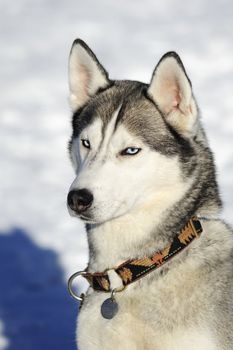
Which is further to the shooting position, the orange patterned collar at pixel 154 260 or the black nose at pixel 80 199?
the orange patterned collar at pixel 154 260

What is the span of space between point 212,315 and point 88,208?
855 millimetres

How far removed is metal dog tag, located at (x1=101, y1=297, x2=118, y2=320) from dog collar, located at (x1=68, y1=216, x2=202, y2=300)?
0.10 meters

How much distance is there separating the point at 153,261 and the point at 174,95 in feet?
3.10

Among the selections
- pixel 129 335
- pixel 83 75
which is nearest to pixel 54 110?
pixel 83 75

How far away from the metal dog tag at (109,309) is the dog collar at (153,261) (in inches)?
4.0

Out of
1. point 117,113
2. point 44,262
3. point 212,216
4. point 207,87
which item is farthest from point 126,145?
point 207,87

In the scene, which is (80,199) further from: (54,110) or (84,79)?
(54,110)

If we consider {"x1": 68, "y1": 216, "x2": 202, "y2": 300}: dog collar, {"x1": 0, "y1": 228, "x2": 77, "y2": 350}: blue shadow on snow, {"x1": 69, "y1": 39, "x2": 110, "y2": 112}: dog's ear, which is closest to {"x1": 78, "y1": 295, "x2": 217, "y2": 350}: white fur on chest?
{"x1": 68, "y1": 216, "x2": 202, "y2": 300}: dog collar

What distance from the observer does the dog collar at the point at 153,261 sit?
4941 millimetres

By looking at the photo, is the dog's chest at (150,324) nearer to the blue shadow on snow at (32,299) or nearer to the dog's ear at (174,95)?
the dog's ear at (174,95)

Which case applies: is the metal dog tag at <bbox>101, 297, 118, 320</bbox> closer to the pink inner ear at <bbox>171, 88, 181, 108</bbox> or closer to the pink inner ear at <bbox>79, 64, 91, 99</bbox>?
the pink inner ear at <bbox>171, 88, 181, 108</bbox>

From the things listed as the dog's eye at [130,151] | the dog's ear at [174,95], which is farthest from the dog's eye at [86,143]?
the dog's ear at [174,95]

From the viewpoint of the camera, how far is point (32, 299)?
7406 mm

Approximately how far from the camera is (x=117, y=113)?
203 inches
